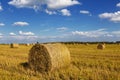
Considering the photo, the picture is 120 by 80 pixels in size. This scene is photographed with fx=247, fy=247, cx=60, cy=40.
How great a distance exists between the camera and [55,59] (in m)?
13.0

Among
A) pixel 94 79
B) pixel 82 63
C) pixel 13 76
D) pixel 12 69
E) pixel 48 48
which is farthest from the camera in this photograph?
pixel 82 63

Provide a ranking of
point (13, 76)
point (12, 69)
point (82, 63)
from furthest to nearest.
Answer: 1. point (82, 63)
2. point (12, 69)
3. point (13, 76)

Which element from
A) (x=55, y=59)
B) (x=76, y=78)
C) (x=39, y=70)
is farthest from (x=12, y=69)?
(x=76, y=78)

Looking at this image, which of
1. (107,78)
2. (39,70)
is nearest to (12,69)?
(39,70)

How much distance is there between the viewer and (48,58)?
42.4 ft

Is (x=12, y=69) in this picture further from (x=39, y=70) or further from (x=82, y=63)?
(x=82, y=63)

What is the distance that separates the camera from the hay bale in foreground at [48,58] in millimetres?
12766

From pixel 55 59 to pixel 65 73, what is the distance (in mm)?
2274

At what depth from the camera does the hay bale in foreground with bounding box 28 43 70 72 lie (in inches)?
503

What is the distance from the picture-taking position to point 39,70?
1316 centimetres

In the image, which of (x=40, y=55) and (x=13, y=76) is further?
(x=40, y=55)

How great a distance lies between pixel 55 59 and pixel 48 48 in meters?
0.77

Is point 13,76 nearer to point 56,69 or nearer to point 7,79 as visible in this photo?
point 7,79

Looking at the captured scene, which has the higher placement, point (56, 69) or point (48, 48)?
point (48, 48)
